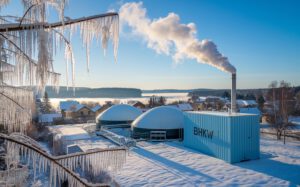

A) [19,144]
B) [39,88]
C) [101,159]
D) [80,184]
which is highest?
[39,88]

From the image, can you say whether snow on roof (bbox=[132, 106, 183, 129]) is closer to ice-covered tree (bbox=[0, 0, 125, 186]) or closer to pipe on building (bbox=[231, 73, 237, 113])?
pipe on building (bbox=[231, 73, 237, 113])

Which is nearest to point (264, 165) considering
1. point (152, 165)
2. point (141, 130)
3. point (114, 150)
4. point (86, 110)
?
point (152, 165)

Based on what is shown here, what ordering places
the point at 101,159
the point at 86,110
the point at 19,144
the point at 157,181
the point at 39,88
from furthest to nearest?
the point at 86,110 < the point at 157,181 < the point at 39,88 < the point at 101,159 < the point at 19,144

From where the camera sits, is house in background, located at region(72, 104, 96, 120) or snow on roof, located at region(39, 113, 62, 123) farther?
house in background, located at region(72, 104, 96, 120)

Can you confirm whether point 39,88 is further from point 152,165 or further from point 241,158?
point 241,158

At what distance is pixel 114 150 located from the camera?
9.57 ft

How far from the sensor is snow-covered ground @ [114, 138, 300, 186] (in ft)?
34.1

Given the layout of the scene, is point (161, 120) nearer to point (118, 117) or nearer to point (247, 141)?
point (118, 117)

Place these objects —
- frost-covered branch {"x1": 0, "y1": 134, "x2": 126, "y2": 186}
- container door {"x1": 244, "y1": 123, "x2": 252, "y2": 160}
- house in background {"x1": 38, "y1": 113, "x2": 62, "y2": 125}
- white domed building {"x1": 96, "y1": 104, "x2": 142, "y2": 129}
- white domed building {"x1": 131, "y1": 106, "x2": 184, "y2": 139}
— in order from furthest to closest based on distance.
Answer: house in background {"x1": 38, "y1": 113, "x2": 62, "y2": 125} < white domed building {"x1": 96, "y1": 104, "x2": 142, "y2": 129} < white domed building {"x1": 131, "y1": 106, "x2": 184, "y2": 139} < container door {"x1": 244, "y1": 123, "x2": 252, "y2": 160} < frost-covered branch {"x1": 0, "y1": 134, "x2": 126, "y2": 186}

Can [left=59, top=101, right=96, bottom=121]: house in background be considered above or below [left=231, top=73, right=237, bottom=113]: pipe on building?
below

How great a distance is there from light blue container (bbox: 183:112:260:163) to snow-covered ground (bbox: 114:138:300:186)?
49 centimetres

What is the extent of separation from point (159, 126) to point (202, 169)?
8.56 m

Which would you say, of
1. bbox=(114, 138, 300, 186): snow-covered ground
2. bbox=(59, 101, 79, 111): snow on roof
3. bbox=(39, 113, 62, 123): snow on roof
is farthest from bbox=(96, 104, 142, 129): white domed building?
bbox=(59, 101, 79, 111): snow on roof

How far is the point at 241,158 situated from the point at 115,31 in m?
13.1
